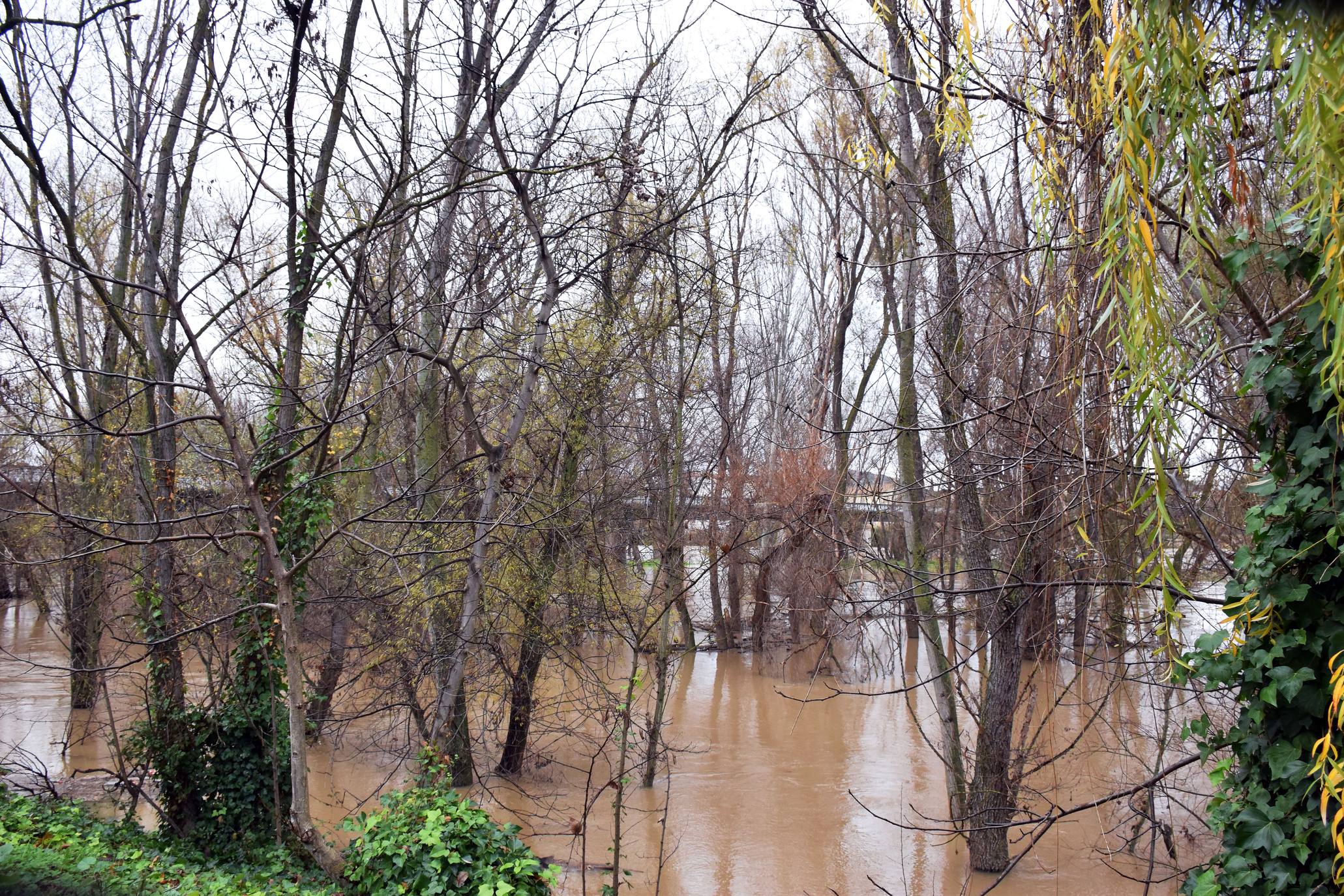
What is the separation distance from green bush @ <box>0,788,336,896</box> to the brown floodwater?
1.08 metres

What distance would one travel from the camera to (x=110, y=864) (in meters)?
4.93

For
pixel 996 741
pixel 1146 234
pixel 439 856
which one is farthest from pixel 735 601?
pixel 1146 234

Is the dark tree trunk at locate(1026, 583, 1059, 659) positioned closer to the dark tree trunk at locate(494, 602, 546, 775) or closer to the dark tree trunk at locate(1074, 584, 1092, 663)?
the dark tree trunk at locate(1074, 584, 1092, 663)

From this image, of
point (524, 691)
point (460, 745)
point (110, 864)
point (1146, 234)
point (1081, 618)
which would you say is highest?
point (1146, 234)

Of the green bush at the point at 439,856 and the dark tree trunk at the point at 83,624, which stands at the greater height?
the dark tree trunk at the point at 83,624

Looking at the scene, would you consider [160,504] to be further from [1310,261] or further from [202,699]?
[1310,261]

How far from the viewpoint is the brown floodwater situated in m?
8.63

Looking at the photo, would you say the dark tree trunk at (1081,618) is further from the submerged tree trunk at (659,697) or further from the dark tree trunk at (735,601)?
the dark tree trunk at (735,601)

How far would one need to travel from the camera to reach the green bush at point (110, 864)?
2.60m

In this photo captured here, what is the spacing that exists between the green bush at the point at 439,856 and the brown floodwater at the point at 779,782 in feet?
2.68

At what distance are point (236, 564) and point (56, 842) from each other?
16.2 ft

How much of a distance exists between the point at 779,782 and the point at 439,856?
792cm

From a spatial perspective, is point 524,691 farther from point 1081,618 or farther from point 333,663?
point 1081,618

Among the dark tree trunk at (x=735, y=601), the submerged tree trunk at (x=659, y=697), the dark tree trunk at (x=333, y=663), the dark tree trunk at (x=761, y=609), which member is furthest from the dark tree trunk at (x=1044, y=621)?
the dark tree trunk at (x=735, y=601)
